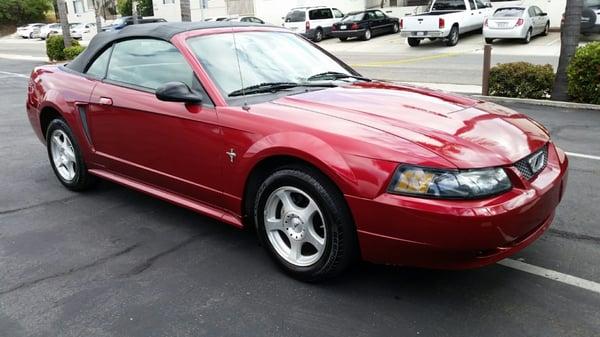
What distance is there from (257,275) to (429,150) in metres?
1.38

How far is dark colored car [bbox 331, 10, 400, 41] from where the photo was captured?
27016 mm

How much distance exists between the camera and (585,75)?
8930mm

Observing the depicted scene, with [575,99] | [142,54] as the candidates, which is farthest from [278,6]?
[142,54]

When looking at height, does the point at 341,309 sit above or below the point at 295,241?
below

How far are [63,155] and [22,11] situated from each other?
68850mm

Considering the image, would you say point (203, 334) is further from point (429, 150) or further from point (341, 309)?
point (429, 150)

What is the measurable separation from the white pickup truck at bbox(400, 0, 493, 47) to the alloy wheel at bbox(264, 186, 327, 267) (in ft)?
64.5

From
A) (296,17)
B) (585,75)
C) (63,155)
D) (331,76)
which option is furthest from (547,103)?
(296,17)

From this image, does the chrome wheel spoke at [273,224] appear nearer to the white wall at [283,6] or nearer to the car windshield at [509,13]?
the car windshield at [509,13]

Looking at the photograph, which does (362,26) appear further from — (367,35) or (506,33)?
(506,33)

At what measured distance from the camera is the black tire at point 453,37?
22.0 meters

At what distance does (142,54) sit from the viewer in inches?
172

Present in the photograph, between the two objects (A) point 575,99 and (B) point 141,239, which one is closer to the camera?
(B) point 141,239

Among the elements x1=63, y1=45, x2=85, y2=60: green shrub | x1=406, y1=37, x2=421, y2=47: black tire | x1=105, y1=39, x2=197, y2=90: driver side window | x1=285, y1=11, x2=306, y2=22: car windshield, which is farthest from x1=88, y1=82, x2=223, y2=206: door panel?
x1=285, y1=11, x2=306, y2=22: car windshield
